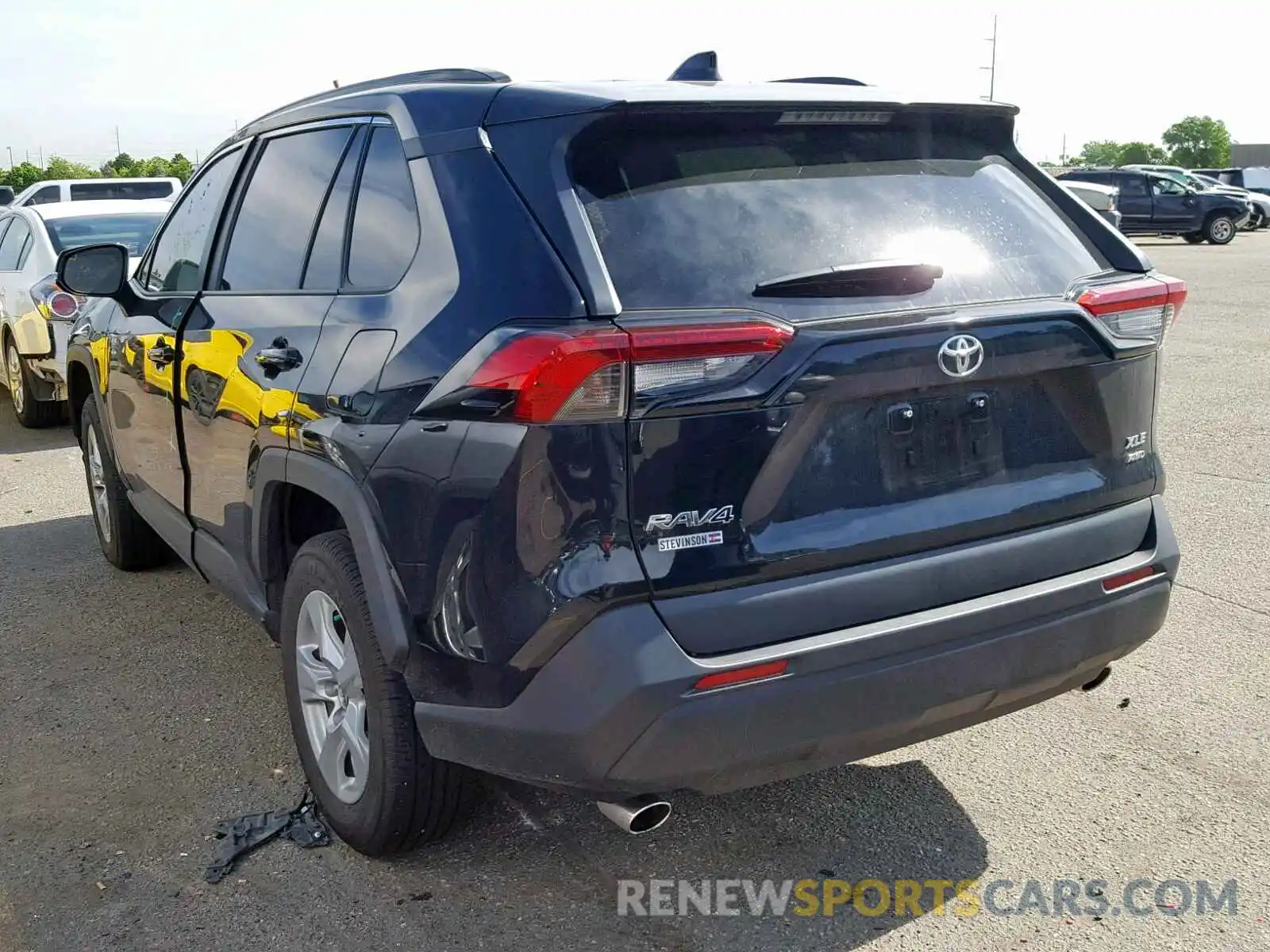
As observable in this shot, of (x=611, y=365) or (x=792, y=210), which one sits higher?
(x=792, y=210)

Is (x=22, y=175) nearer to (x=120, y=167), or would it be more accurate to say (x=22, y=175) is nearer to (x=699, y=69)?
(x=120, y=167)

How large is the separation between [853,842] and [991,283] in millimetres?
1446

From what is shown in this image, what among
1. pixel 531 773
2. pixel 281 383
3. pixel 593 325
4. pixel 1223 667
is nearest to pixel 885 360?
pixel 593 325

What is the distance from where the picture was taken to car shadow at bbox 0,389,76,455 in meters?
8.98

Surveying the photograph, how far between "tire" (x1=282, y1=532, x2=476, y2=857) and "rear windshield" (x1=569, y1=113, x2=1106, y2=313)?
1.03 m

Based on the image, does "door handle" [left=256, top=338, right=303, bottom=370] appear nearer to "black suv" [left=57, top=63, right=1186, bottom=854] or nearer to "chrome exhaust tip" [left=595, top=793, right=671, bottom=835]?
"black suv" [left=57, top=63, right=1186, bottom=854]

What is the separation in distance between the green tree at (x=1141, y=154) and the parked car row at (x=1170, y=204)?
95.9m

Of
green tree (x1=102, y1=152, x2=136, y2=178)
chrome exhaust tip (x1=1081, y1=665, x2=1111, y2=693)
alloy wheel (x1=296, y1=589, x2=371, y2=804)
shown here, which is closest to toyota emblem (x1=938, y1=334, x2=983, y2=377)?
chrome exhaust tip (x1=1081, y1=665, x2=1111, y2=693)

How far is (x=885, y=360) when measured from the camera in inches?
103

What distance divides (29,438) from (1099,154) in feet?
489

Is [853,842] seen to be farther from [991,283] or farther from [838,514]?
[991,283]

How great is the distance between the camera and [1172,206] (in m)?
31.0

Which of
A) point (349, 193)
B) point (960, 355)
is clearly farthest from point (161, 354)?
point (960, 355)

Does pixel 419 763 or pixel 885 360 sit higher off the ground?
pixel 885 360
